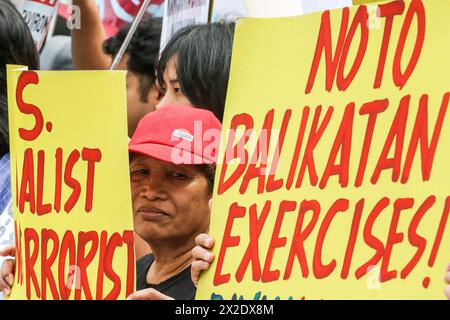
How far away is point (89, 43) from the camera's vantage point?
15.9 ft

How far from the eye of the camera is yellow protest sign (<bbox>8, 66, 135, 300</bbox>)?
9.64 ft

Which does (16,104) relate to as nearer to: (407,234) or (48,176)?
(48,176)

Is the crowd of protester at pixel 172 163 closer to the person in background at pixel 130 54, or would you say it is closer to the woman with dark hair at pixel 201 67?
the woman with dark hair at pixel 201 67

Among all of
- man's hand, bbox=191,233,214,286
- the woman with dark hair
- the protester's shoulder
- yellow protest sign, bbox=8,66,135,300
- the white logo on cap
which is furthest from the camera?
the woman with dark hair

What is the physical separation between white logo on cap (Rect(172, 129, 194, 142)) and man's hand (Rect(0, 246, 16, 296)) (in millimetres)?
497

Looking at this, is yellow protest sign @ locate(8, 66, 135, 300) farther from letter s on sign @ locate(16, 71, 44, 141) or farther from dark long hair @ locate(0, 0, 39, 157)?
dark long hair @ locate(0, 0, 39, 157)

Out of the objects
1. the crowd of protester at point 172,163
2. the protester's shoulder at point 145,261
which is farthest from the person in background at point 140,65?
the protester's shoulder at point 145,261

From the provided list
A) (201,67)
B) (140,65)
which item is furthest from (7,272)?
(140,65)

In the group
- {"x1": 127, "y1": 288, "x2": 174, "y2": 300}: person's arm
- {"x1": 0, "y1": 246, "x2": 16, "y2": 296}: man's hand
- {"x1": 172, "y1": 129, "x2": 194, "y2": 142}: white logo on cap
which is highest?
{"x1": 172, "y1": 129, "x2": 194, "y2": 142}: white logo on cap

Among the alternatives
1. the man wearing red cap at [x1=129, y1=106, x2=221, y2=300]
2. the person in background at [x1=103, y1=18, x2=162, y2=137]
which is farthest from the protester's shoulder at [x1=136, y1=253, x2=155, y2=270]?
the person in background at [x1=103, y1=18, x2=162, y2=137]

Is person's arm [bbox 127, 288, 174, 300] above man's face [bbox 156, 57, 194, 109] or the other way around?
the other way around

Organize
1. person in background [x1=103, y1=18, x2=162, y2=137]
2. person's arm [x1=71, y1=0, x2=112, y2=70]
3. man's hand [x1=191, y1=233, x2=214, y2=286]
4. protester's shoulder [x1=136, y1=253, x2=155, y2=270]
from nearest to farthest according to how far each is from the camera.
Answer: man's hand [x1=191, y1=233, x2=214, y2=286] → protester's shoulder [x1=136, y1=253, x2=155, y2=270] → person in background [x1=103, y1=18, x2=162, y2=137] → person's arm [x1=71, y1=0, x2=112, y2=70]

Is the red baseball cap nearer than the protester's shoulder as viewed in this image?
Yes
